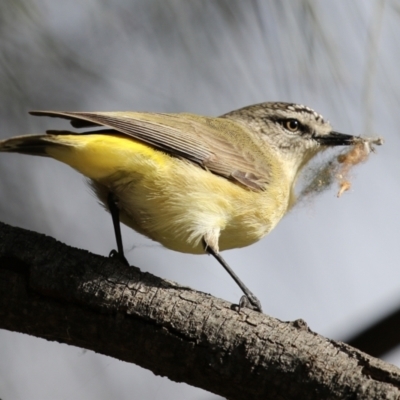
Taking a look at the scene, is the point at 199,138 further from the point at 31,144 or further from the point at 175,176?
the point at 31,144

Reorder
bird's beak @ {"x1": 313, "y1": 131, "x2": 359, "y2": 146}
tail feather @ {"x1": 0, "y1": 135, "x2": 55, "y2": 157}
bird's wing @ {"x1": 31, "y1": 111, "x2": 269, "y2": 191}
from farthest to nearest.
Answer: bird's beak @ {"x1": 313, "y1": 131, "x2": 359, "y2": 146}, bird's wing @ {"x1": 31, "y1": 111, "x2": 269, "y2": 191}, tail feather @ {"x1": 0, "y1": 135, "x2": 55, "y2": 157}

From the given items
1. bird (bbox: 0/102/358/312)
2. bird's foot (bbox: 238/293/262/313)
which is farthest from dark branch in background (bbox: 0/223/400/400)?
bird's foot (bbox: 238/293/262/313)

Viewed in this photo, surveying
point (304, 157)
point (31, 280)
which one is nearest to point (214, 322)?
point (31, 280)

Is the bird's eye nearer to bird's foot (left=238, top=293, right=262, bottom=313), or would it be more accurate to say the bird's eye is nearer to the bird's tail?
bird's foot (left=238, top=293, right=262, bottom=313)

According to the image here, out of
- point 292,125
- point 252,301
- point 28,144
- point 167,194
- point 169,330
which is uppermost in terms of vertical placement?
point 292,125

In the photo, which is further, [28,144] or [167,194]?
[167,194]

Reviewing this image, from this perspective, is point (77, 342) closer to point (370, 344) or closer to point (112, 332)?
point (112, 332)

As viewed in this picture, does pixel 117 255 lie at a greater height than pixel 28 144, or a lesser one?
lesser

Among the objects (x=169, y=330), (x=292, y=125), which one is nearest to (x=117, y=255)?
(x=169, y=330)
